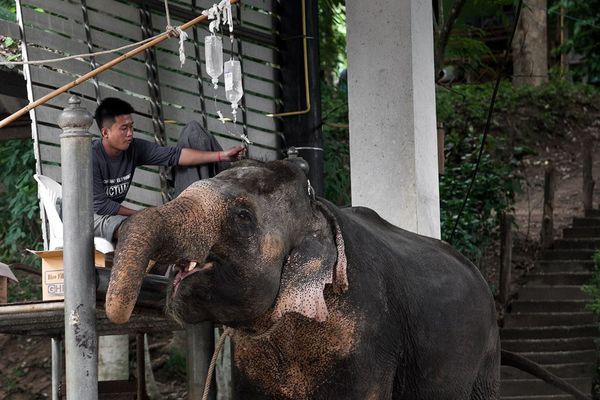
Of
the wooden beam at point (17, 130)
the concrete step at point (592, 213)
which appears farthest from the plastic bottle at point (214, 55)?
the concrete step at point (592, 213)

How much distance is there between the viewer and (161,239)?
408 cm

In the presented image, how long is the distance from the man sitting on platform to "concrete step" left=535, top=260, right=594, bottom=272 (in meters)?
7.40

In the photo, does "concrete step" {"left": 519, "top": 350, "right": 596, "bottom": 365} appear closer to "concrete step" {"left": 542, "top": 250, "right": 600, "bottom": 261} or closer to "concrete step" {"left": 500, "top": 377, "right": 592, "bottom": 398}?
"concrete step" {"left": 500, "top": 377, "right": 592, "bottom": 398}

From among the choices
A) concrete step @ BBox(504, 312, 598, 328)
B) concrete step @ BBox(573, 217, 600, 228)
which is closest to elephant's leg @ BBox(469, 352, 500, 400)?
concrete step @ BBox(504, 312, 598, 328)

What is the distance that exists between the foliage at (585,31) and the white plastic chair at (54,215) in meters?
13.7

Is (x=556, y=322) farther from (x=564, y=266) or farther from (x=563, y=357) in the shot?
(x=564, y=266)

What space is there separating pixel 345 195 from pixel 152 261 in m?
7.22

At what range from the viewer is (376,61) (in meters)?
7.61

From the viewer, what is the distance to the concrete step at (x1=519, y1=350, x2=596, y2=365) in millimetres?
11067

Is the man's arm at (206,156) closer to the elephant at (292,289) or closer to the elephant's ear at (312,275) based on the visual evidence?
the elephant at (292,289)

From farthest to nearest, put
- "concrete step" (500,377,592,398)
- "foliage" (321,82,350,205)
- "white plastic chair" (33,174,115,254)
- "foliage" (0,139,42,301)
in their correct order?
1. "foliage" (321,82,350,205)
2. "concrete step" (500,377,592,398)
3. "foliage" (0,139,42,301)
4. "white plastic chair" (33,174,115,254)

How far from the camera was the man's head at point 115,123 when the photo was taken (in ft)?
18.8

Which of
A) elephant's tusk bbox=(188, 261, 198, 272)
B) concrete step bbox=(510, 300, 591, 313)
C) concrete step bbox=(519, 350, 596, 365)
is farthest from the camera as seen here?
concrete step bbox=(510, 300, 591, 313)

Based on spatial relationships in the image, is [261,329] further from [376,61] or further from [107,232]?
[376,61]
